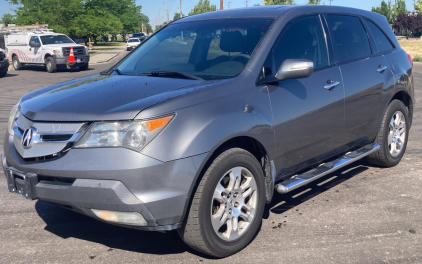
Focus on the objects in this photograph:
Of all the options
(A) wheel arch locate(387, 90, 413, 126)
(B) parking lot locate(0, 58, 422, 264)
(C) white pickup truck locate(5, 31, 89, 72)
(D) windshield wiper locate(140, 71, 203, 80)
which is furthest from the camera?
(C) white pickup truck locate(5, 31, 89, 72)

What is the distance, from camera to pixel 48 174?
126 inches

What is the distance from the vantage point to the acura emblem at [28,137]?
3340 millimetres

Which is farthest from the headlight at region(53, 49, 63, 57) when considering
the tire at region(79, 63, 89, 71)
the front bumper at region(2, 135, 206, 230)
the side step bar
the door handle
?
the front bumper at region(2, 135, 206, 230)

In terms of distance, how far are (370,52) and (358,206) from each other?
185cm

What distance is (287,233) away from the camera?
3.94 metres

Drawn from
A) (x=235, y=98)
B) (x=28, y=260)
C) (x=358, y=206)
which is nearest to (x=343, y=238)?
(x=358, y=206)

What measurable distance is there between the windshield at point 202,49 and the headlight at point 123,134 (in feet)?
3.07

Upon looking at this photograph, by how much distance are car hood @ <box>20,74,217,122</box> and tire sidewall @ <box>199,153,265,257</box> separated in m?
0.62

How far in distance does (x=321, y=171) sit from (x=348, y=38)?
1.60 metres

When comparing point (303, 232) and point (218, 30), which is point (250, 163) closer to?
point (303, 232)

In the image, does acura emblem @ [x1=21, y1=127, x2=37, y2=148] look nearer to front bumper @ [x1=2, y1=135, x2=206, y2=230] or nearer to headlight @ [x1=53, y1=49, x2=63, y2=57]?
front bumper @ [x1=2, y1=135, x2=206, y2=230]

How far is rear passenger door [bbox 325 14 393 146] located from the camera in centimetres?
475

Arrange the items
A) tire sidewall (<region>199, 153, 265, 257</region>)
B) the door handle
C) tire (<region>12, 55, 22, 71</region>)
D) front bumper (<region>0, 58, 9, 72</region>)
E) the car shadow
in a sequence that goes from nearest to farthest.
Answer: tire sidewall (<region>199, 153, 265, 257</region>) → the car shadow → the door handle → front bumper (<region>0, 58, 9, 72</region>) → tire (<region>12, 55, 22, 71</region>)

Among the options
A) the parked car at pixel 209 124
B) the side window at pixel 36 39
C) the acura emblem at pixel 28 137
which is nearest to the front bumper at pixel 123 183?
the parked car at pixel 209 124
